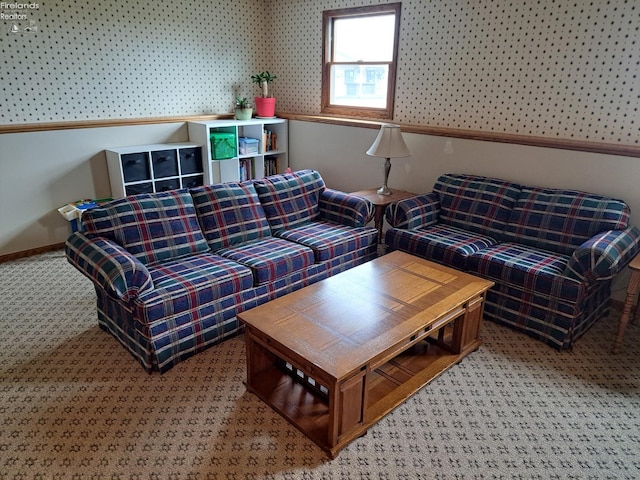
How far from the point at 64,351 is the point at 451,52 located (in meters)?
3.61

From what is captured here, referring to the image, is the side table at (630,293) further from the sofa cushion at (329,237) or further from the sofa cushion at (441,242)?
the sofa cushion at (329,237)

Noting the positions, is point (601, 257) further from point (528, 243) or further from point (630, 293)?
point (528, 243)

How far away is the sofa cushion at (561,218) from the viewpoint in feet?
10.0

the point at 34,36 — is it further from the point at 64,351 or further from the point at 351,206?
the point at 351,206

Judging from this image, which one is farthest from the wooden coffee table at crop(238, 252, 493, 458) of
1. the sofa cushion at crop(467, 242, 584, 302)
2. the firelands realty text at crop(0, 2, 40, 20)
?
the firelands realty text at crop(0, 2, 40, 20)

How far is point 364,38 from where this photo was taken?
462cm

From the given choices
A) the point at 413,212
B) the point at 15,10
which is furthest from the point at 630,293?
the point at 15,10

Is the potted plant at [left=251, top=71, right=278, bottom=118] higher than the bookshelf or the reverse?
higher

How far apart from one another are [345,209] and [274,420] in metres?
1.91

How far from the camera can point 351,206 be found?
3691 mm

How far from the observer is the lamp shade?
3.92m

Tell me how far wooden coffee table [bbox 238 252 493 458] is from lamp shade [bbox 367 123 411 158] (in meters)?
1.32

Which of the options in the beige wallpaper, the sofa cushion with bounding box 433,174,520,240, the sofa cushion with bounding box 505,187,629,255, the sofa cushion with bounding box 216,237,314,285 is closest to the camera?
the sofa cushion with bounding box 216,237,314,285

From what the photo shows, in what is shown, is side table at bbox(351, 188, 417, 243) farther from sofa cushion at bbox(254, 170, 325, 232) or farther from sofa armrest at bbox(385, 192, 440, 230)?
sofa cushion at bbox(254, 170, 325, 232)
